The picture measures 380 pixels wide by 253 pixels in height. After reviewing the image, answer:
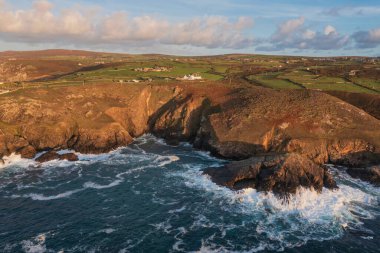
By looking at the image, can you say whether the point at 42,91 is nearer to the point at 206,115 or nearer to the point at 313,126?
the point at 206,115

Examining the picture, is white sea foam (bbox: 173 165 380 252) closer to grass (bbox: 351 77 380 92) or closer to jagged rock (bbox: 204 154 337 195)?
jagged rock (bbox: 204 154 337 195)

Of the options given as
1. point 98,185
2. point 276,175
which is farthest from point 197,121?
point 276,175

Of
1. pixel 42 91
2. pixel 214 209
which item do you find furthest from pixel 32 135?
pixel 214 209

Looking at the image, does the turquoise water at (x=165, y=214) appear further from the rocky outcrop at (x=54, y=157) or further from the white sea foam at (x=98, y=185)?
the rocky outcrop at (x=54, y=157)

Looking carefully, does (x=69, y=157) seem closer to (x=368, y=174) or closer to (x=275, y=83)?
(x=368, y=174)

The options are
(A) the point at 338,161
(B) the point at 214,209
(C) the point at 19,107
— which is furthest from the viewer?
(C) the point at 19,107

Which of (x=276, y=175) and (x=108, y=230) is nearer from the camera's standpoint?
(x=108, y=230)
